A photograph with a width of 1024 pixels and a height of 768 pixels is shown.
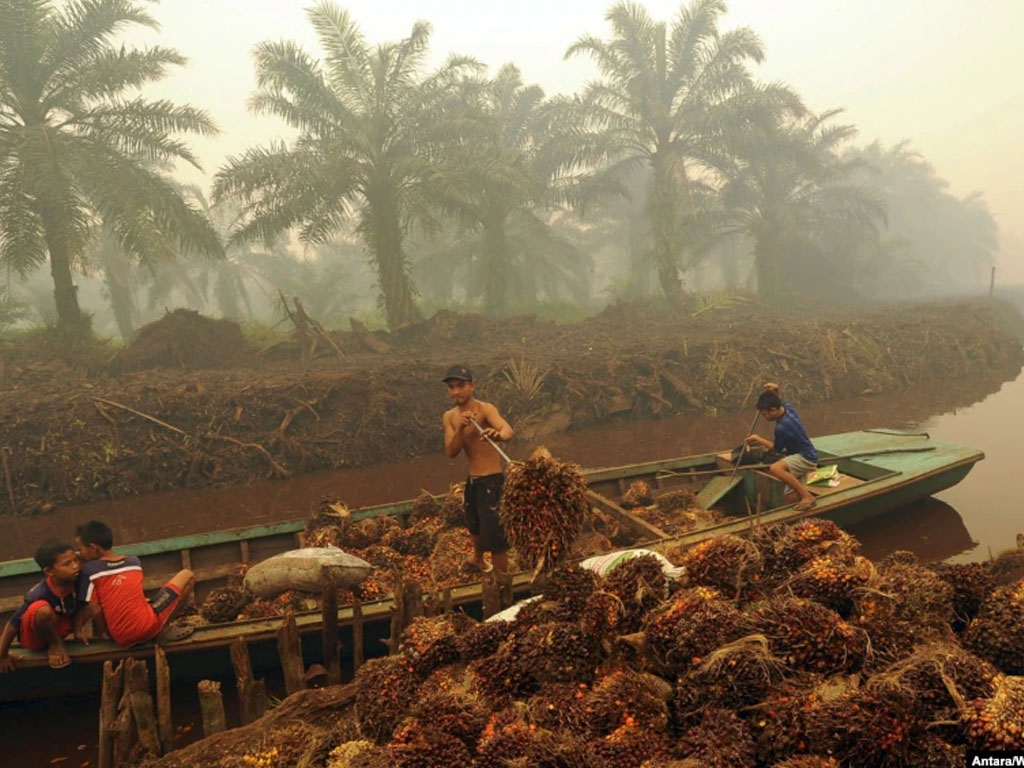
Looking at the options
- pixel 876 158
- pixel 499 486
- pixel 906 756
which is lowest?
pixel 906 756

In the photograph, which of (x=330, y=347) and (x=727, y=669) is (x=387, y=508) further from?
(x=330, y=347)

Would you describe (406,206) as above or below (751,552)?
above

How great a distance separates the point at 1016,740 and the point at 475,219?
17763 mm

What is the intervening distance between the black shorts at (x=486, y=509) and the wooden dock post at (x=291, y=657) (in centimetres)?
190

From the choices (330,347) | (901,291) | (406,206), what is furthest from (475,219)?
(901,291)

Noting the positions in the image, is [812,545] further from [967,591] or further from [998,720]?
[998,720]

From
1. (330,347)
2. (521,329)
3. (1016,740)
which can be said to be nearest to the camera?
(1016,740)

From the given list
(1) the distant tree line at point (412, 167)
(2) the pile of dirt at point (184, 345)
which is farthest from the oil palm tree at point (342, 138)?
(2) the pile of dirt at point (184, 345)

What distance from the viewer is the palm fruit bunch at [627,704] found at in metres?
3.07

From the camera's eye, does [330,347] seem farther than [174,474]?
Yes

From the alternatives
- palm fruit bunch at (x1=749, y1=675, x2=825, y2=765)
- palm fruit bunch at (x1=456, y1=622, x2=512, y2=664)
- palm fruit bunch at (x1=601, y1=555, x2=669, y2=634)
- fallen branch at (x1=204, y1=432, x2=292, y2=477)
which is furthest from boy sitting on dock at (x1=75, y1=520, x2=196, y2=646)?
fallen branch at (x1=204, y1=432, x2=292, y2=477)

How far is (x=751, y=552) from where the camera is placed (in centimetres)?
402

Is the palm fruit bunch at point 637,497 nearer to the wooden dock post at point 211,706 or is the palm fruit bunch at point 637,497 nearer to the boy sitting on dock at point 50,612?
the wooden dock post at point 211,706

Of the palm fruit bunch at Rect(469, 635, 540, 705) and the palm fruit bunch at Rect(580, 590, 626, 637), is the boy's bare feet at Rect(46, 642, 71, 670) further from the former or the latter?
the palm fruit bunch at Rect(580, 590, 626, 637)
